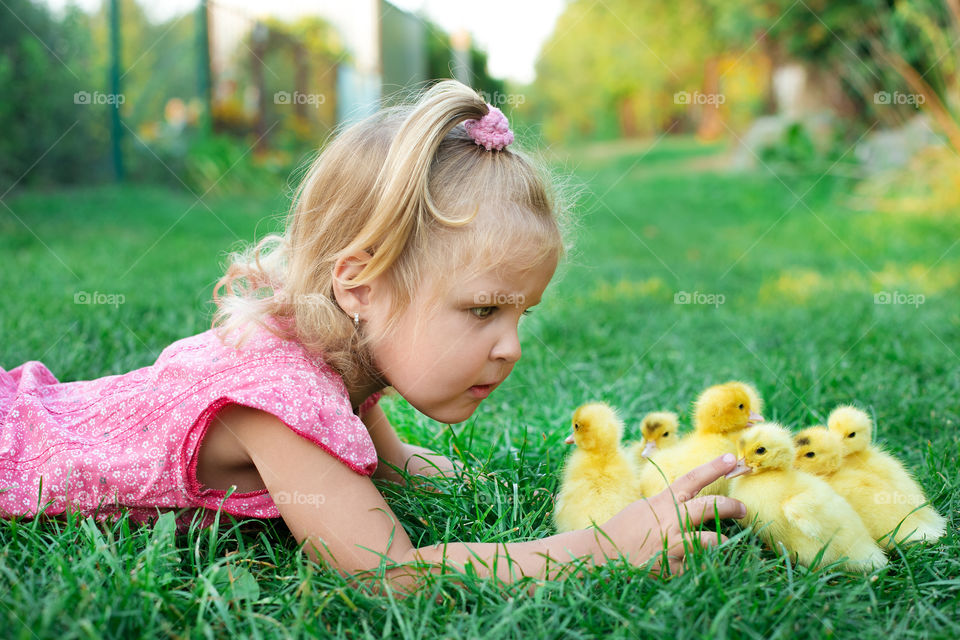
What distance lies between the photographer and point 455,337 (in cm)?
176

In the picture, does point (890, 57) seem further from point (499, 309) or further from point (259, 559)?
point (259, 559)

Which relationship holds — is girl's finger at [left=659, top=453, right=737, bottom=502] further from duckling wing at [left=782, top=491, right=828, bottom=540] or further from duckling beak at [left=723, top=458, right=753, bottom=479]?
duckling wing at [left=782, top=491, right=828, bottom=540]

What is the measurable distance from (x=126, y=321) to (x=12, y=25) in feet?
15.1

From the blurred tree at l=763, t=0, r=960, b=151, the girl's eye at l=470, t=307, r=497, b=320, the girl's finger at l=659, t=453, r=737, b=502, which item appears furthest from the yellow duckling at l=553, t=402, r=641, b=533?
the blurred tree at l=763, t=0, r=960, b=151

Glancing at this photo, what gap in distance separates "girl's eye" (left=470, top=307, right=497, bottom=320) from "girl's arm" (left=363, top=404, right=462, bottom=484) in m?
0.54

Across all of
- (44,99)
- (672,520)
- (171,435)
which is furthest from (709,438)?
(44,99)

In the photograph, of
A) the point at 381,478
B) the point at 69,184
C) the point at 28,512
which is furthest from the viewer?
the point at 69,184

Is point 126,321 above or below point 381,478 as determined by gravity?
above

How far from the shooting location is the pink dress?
66.0 inches

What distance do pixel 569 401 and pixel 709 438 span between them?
0.82m

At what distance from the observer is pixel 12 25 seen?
655 cm

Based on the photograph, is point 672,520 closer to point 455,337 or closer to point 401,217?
point 455,337

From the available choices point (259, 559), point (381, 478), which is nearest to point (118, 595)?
point (259, 559)

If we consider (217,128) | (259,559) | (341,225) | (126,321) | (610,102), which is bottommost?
(259,559)
